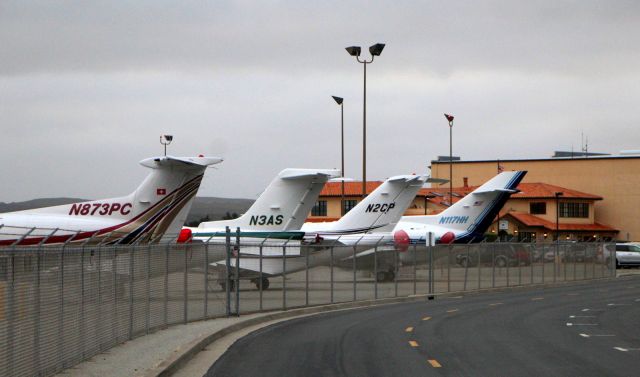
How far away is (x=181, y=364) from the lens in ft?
51.1

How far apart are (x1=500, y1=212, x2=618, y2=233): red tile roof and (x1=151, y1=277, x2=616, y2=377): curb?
42.2 metres

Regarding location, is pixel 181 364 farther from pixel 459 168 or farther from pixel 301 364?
pixel 459 168

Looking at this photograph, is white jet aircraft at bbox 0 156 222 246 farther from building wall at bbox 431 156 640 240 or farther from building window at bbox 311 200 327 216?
building wall at bbox 431 156 640 240

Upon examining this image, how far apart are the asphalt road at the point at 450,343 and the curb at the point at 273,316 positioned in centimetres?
59

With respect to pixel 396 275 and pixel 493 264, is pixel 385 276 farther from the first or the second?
pixel 493 264

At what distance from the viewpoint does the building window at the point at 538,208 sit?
320 feet

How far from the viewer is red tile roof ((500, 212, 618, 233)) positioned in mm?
93000

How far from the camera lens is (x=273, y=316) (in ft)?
86.7

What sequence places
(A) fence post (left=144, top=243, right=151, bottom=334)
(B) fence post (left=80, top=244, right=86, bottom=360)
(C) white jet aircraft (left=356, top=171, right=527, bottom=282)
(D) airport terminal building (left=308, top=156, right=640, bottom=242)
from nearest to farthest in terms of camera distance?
(B) fence post (left=80, top=244, right=86, bottom=360), (A) fence post (left=144, top=243, right=151, bottom=334), (C) white jet aircraft (left=356, top=171, right=527, bottom=282), (D) airport terminal building (left=308, top=156, right=640, bottom=242)

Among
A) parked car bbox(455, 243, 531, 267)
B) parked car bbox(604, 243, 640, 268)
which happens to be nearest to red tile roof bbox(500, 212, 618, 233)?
parked car bbox(604, 243, 640, 268)

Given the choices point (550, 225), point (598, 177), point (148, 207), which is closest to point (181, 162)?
point (148, 207)

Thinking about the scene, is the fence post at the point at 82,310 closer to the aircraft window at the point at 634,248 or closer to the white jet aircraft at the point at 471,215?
the white jet aircraft at the point at 471,215

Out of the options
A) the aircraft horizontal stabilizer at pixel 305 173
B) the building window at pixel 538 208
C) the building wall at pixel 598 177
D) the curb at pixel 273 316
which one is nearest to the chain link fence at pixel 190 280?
the curb at pixel 273 316

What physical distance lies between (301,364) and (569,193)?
86.0m
